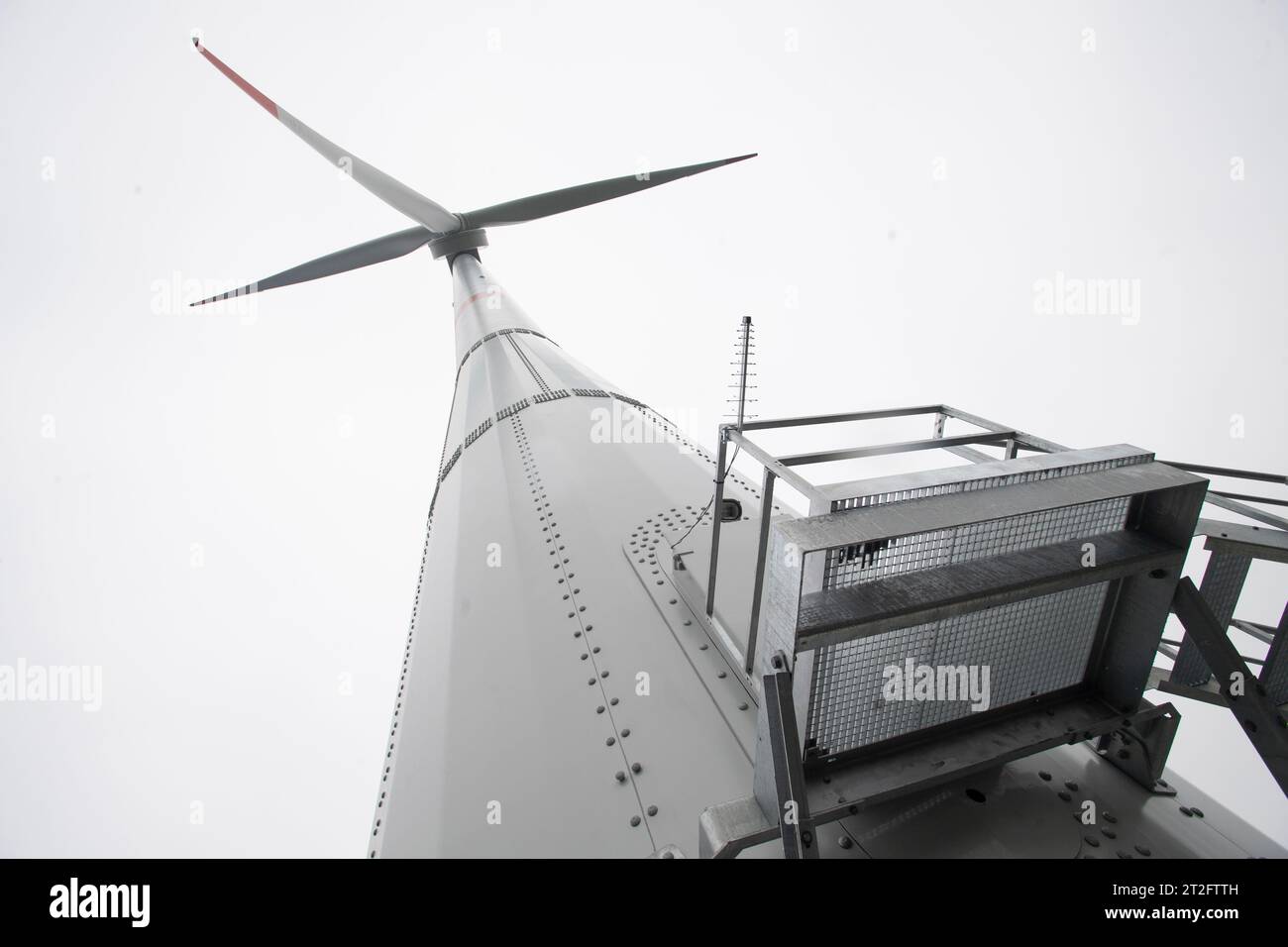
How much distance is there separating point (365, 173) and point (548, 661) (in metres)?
13.2

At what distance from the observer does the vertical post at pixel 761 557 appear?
3121 mm

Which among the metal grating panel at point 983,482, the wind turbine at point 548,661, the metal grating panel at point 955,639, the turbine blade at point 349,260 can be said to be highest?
the turbine blade at point 349,260

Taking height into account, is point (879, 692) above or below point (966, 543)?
below

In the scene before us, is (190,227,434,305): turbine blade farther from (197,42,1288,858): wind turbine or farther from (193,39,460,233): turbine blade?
(197,42,1288,858): wind turbine

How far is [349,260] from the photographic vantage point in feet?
48.7

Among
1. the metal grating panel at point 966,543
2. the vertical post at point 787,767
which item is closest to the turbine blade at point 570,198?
the metal grating panel at point 966,543

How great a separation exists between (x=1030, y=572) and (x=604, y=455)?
221 inches

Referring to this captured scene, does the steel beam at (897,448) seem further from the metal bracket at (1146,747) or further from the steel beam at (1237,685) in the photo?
the metal bracket at (1146,747)

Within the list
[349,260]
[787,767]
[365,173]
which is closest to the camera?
[787,767]

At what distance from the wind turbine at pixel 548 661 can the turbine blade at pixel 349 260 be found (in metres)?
4.48

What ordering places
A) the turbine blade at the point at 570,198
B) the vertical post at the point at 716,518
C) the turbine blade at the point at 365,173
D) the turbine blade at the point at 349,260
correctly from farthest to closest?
1. the turbine blade at the point at 570,198
2. the turbine blade at the point at 349,260
3. the turbine blade at the point at 365,173
4. the vertical post at the point at 716,518

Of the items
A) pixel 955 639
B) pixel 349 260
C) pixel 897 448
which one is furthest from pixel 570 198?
pixel 955 639

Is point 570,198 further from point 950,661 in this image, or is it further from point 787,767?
point 787,767

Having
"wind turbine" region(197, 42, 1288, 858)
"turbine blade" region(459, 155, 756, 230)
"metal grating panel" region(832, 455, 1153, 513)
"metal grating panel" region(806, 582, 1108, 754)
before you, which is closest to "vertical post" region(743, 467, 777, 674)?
"wind turbine" region(197, 42, 1288, 858)
